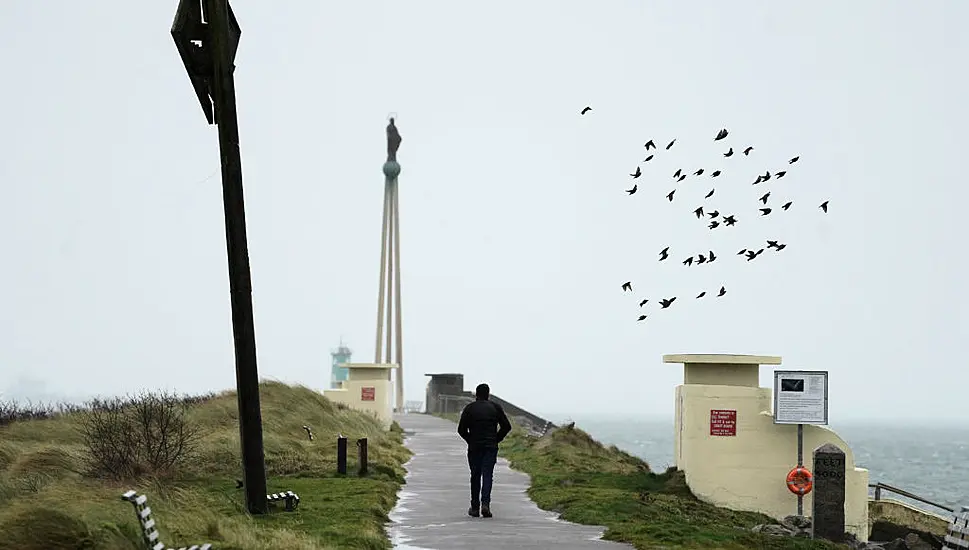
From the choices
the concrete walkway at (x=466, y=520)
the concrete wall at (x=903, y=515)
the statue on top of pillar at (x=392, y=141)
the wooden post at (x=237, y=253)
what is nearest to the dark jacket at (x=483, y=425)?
the concrete walkway at (x=466, y=520)

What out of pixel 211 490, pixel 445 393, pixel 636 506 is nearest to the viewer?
pixel 636 506

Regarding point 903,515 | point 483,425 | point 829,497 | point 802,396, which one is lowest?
point 903,515

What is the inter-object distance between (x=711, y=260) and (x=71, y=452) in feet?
36.5

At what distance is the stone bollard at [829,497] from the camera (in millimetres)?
17766

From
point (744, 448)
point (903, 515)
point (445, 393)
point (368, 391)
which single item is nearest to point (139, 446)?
point (744, 448)

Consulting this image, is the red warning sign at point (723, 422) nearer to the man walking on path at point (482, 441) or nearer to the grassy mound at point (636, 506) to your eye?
the grassy mound at point (636, 506)

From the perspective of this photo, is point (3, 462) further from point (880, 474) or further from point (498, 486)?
point (880, 474)

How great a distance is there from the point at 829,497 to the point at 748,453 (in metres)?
4.23

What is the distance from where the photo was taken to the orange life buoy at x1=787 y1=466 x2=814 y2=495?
21.7m

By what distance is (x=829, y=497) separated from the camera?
58.7 ft

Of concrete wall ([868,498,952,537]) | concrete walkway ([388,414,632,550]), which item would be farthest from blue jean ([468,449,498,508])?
concrete wall ([868,498,952,537])

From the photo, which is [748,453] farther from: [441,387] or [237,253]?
[441,387]

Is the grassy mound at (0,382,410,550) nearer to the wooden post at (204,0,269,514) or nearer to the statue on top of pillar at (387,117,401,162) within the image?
the wooden post at (204,0,269,514)

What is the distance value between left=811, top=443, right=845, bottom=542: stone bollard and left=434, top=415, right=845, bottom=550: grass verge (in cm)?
103
